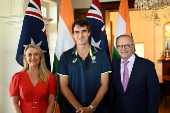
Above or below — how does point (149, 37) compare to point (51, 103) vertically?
above

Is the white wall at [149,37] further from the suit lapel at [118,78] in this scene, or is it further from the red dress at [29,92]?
the red dress at [29,92]

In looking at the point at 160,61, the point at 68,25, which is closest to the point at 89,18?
the point at 68,25

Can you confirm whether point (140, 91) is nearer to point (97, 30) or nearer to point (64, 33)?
point (97, 30)

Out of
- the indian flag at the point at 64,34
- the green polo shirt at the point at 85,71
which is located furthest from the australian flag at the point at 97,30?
the green polo shirt at the point at 85,71

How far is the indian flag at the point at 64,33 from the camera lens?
109 inches

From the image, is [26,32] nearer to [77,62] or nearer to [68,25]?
[68,25]

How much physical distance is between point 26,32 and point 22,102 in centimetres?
85

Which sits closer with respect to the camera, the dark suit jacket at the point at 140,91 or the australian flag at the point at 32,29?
the dark suit jacket at the point at 140,91

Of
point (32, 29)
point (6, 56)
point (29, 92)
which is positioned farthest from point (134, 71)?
point (6, 56)

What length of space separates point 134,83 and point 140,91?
0.30 feet

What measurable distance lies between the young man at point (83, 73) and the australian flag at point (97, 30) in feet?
1.79

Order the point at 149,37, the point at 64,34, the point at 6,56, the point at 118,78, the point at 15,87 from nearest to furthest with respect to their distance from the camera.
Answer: the point at 15,87 < the point at 118,78 < the point at 64,34 < the point at 6,56 < the point at 149,37

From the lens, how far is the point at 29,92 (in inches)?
79.2

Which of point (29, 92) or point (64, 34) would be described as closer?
point (29, 92)
